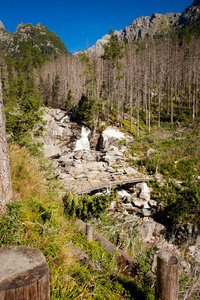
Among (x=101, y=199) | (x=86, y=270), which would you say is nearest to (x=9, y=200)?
(x=86, y=270)

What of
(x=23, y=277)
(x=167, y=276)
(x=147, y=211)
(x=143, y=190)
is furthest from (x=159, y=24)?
(x=23, y=277)

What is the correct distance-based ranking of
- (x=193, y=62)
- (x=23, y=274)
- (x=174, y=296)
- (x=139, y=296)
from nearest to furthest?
(x=23, y=274) < (x=174, y=296) < (x=139, y=296) < (x=193, y=62)

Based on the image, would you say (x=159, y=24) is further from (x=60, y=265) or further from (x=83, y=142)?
(x=60, y=265)

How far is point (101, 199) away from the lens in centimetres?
800

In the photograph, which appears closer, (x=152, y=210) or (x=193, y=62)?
(x=152, y=210)

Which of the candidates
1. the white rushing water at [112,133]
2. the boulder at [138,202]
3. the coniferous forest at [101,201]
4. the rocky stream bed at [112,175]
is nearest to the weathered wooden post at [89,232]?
the coniferous forest at [101,201]

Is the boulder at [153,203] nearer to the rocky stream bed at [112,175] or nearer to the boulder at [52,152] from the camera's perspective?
the rocky stream bed at [112,175]

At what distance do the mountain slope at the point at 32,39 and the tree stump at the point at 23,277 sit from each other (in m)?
136

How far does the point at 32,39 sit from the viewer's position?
128500mm

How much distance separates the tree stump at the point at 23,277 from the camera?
1.27 meters

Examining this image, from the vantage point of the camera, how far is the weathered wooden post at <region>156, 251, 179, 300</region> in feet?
7.38

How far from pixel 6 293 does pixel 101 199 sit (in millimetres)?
6908

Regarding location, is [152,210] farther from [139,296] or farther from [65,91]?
[65,91]

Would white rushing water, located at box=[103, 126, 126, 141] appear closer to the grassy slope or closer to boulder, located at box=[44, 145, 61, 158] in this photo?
boulder, located at box=[44, 145, 61, 158]
